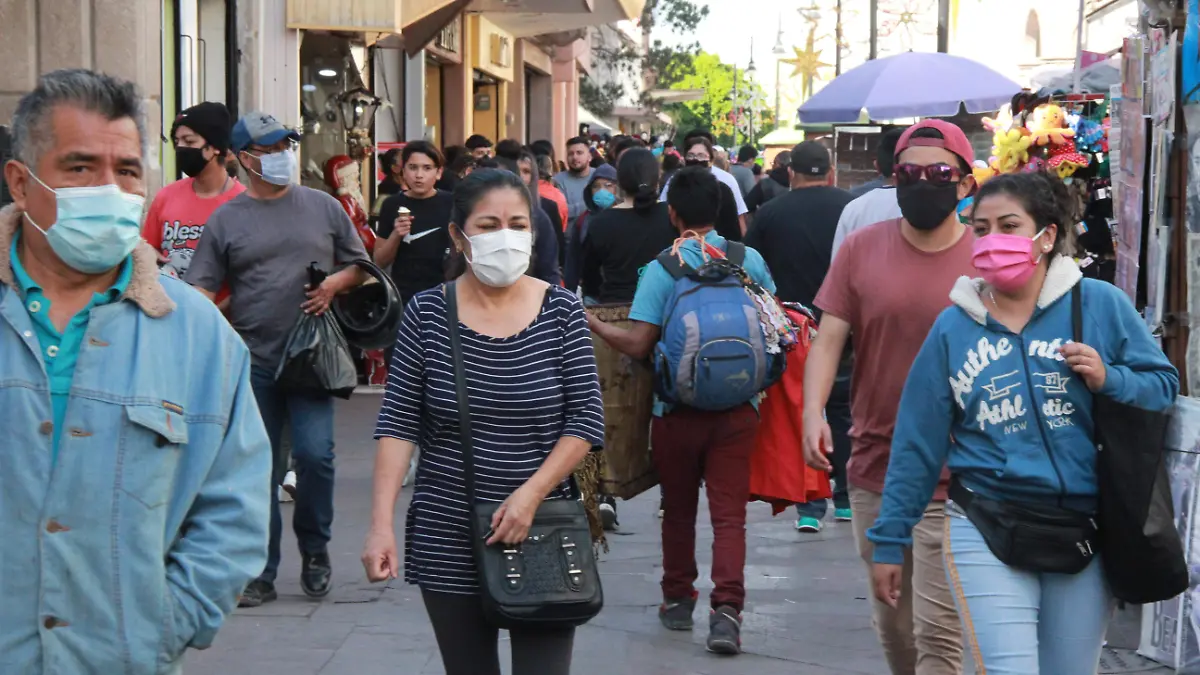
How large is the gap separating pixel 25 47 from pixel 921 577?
22.6ft

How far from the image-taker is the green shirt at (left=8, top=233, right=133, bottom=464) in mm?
2781

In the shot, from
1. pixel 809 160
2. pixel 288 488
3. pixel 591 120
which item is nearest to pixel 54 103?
pixel 288 488

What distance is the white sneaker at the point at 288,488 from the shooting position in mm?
9336

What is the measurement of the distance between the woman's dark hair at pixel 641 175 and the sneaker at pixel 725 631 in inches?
99.3

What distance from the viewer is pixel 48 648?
2734 millimetres

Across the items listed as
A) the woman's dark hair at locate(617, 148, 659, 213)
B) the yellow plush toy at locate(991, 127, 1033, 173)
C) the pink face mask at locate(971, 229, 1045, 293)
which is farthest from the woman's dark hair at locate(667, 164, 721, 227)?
the pink face mask at locate(971, 229, 1045, 293)

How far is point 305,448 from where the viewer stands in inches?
273

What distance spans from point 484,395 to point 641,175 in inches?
178

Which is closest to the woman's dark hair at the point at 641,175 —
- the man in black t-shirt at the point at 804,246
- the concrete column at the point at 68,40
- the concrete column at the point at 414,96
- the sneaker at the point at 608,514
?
the man in black t-shirt at the point at 804,246

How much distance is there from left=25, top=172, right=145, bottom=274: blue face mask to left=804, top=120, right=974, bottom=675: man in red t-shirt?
2.69 m

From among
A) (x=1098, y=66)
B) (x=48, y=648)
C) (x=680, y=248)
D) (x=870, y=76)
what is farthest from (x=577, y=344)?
(x=870, y=76)

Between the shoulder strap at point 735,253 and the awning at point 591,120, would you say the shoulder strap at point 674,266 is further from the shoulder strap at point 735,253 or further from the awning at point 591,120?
the awning at point 591,120

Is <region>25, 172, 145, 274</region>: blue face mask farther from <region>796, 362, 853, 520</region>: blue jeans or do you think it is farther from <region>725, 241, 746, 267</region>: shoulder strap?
<region>796, 362, 853, 520</region>: blue jeans

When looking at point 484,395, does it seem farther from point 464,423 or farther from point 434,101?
point 434,101
